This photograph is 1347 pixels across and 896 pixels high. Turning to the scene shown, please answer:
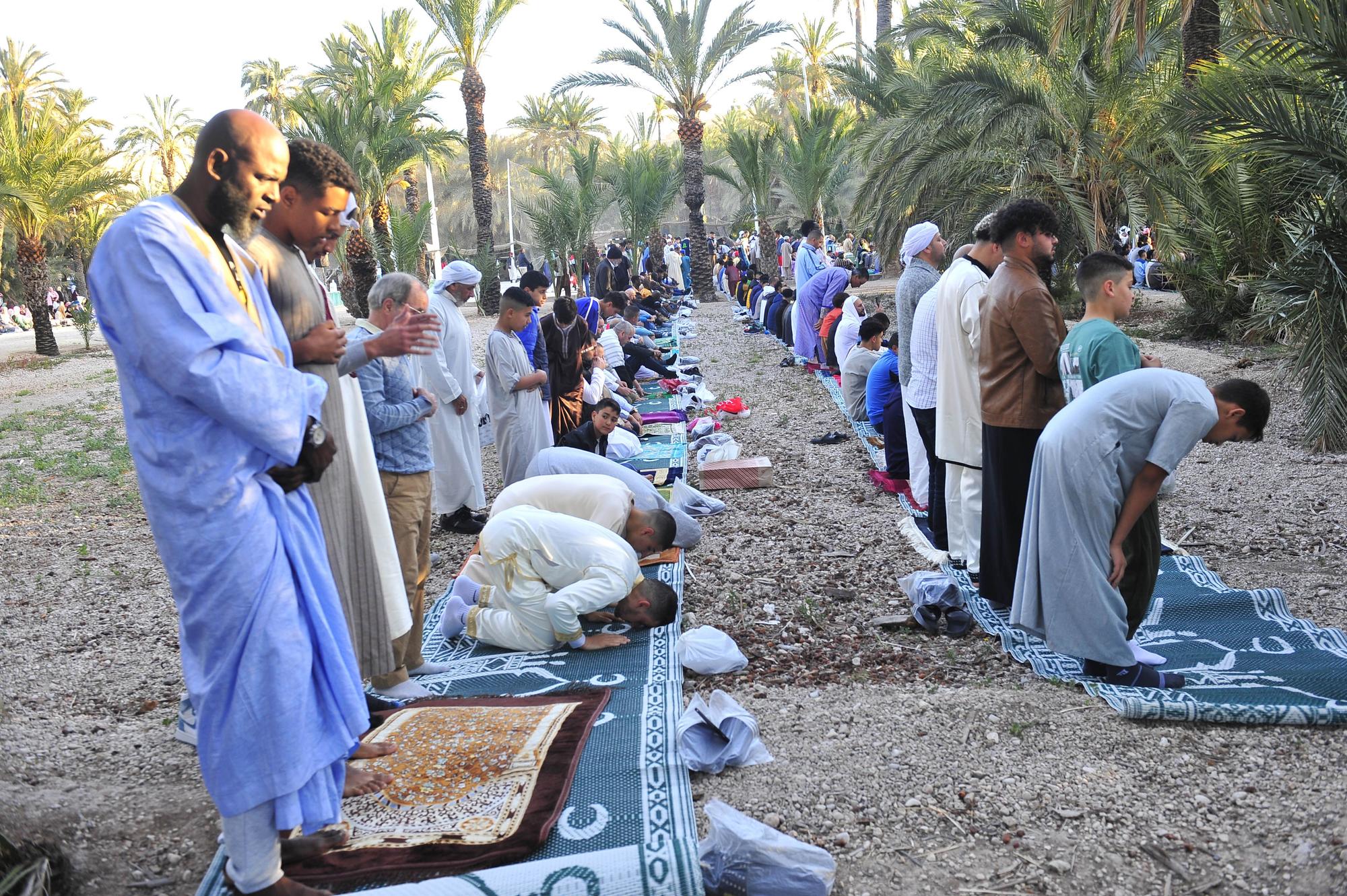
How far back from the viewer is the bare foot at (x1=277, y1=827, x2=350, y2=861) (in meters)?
2.61

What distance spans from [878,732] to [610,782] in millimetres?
971

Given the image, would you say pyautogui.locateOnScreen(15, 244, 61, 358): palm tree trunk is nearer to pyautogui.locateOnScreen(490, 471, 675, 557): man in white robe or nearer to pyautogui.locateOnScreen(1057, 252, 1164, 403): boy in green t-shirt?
pyautogui.locateOnScreen(490, 471, 675, 557): man in white robe

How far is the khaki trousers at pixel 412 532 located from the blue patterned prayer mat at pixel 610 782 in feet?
0.68

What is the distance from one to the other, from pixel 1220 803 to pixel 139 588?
5311 millimetres

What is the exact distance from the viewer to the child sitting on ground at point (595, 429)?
6.75 meters

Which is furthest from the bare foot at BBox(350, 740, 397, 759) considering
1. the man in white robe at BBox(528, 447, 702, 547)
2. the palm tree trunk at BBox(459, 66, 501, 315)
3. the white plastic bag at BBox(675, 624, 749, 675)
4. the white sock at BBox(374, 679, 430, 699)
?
the palm tree trunk at BBox(459, 66, 501, 315)

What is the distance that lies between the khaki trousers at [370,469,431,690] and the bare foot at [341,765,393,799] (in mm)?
947

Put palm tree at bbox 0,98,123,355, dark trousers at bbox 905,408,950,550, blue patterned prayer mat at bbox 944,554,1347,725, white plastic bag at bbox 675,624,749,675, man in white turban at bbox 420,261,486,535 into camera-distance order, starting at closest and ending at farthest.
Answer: blue patterned prayer mat at bbox 944,554,1347,725
white plastic bag at bbox 675,624,749,675
dark trousers at bbox 905,408,950,550
man in white turban at bbox 420,261,486,535
palm tree at bbox 0,98,123,355

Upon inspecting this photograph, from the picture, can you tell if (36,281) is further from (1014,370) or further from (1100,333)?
A: (1100,333)

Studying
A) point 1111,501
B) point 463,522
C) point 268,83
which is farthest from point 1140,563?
point 268,83

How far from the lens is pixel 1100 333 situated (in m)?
3.98

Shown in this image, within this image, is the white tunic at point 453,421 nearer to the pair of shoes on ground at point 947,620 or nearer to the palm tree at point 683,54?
the pair of shoes on ground at point 947,620

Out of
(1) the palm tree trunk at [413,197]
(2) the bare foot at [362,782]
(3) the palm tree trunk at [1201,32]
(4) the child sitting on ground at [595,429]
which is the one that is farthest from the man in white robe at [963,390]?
(1) the palm tree trunk at [413,197]

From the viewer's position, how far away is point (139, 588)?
5.77 metres
